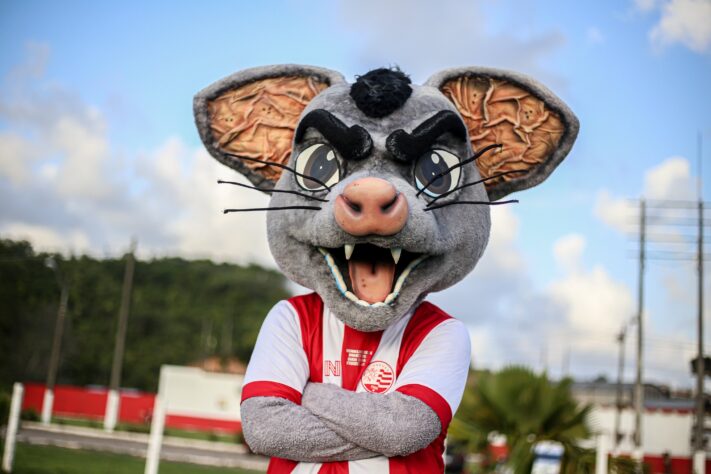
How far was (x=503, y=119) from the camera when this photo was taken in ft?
13.3

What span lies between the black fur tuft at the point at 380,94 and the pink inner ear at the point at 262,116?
0.50 metres

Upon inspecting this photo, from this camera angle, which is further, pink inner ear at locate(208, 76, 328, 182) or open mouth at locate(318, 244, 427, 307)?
pink inner ear at locate(208, 76, 328, 182)

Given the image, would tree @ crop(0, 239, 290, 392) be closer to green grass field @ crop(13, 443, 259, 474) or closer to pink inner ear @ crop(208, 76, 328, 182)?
green grass field @ crop(13, 443, 259, 474)

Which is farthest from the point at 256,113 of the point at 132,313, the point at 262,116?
the point at 132,313

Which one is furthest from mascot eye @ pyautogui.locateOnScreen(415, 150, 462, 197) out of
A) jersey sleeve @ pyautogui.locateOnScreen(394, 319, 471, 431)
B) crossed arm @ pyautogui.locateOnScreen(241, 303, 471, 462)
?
crossed arm @ pyautogui.locateOnScreen(241, 303, 471, 462)

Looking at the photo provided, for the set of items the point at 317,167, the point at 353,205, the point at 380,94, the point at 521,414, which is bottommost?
the point at 521,414

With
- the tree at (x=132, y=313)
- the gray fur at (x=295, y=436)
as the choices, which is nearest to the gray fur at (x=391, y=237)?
the gray fur at (x=295, y=436)

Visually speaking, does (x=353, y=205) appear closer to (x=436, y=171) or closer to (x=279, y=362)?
(x=436, y=171)

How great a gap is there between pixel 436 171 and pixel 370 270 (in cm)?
55

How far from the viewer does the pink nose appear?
9.95 feet

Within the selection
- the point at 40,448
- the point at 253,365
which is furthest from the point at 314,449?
the point at 40,448

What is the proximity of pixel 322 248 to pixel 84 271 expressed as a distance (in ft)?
153

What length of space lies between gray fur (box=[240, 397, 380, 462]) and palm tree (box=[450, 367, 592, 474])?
5919mm

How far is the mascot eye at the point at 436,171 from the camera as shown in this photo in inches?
137
